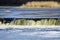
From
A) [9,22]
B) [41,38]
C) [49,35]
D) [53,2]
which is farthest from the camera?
[53,2]

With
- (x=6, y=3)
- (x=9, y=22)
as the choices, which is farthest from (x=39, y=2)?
(x=9, y=22)

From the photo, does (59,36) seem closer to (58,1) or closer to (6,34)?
(6,34)

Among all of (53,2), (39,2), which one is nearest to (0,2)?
(39,2)

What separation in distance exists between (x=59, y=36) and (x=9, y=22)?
187 centimetres

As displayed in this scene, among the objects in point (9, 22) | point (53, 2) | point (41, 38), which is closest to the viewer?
point (41, 38)

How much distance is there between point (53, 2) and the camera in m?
10.0

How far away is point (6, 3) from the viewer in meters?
10.4

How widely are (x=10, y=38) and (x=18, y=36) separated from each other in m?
0.19

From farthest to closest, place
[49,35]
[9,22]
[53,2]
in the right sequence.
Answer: [53,2], [9,22], [49,35]

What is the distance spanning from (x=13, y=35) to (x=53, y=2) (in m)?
6.92

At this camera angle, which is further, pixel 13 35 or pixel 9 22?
pixel 9 22

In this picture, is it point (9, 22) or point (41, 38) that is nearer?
point (41, 38)

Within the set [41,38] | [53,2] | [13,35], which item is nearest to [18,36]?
[13,35]

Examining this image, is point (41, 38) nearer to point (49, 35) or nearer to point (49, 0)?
point (49, 35)
